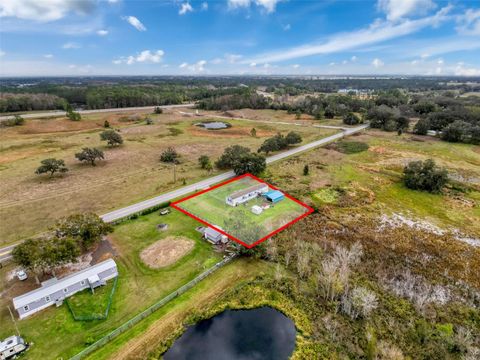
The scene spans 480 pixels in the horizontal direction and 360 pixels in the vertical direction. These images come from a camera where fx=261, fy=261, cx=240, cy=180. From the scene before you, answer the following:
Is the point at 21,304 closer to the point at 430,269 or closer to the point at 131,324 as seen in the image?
the point at 131,324

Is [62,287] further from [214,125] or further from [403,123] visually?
[403,123]

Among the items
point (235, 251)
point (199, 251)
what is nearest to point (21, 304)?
point (199, 251)

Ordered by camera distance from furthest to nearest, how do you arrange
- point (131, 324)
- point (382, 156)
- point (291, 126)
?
point (291, 126) → point (382, 156) → point (131, 324)

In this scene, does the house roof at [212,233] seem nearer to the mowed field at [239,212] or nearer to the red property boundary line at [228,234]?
the red property boundary line at [228,234]

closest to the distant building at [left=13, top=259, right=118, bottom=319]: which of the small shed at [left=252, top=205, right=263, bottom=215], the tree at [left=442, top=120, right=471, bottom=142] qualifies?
the small shed at [left=252, top=205, right=263, bottom=215]

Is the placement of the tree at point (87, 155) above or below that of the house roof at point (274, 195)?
above

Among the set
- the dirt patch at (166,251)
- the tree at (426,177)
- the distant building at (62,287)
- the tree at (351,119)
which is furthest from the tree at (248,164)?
the tree at (351,119)

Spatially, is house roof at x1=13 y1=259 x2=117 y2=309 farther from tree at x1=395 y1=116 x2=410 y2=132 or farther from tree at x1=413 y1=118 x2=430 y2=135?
tree at x1=395 y1=116 x2=410 y2=132
